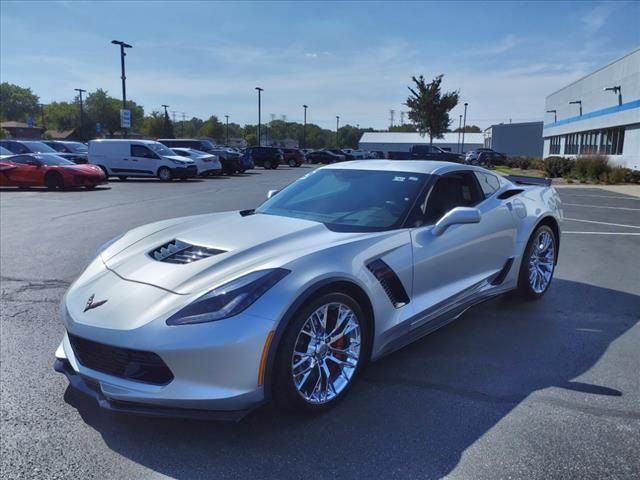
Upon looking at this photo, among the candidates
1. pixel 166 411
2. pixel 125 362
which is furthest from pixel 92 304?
pixel 166 411

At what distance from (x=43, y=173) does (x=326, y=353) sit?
1738 cm

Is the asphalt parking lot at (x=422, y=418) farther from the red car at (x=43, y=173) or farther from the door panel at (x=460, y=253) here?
the red car at (x=43, y=173)

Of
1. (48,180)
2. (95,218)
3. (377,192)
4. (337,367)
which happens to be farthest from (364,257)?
(48,180)

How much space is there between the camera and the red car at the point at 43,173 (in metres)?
17.2

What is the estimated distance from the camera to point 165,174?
2247 cm

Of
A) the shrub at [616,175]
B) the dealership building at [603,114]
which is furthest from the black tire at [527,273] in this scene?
the dealership building at [603,114]

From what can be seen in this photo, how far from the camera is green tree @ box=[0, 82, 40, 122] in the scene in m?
125

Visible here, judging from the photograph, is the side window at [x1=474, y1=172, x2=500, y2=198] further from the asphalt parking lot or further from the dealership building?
the dealership building

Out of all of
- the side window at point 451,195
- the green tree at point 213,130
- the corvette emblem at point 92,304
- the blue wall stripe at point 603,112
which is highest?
the green tree at point 213,130

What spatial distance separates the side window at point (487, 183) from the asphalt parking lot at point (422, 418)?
1.16 m

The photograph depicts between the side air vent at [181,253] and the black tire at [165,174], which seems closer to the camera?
the side air vent at [181,253]

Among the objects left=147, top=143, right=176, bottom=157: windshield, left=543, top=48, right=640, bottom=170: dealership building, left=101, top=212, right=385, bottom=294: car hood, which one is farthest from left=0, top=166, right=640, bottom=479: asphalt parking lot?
left=543, top=48, right=640, bottom=170: dealership building

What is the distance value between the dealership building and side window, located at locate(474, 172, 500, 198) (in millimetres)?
24957

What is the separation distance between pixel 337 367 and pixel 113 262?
1.62m
